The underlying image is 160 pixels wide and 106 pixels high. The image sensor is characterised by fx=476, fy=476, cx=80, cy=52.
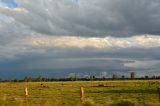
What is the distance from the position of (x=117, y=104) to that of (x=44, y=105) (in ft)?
17.6

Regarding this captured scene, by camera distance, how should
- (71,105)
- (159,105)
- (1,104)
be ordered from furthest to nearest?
(71,105)
(159,105)
(1,104)

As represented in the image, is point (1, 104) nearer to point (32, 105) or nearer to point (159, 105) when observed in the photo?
point (32, 105)

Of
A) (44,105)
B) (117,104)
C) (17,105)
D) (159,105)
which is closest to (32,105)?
(44,105)

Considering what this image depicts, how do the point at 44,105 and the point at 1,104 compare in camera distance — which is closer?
the point at 1,104

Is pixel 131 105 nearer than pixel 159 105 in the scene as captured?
Yes

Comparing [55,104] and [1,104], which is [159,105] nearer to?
[55,104]

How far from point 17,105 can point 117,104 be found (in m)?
6.48

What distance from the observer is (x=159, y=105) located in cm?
3281

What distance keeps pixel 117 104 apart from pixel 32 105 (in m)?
6.47

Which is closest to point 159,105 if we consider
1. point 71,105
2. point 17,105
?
point 71,105

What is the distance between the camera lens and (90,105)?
31.5 meters

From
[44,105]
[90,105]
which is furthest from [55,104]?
[90,105]

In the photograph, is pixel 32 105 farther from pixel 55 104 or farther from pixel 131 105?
pixel 131 105

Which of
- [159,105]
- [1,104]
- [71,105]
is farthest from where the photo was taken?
[71,105]
